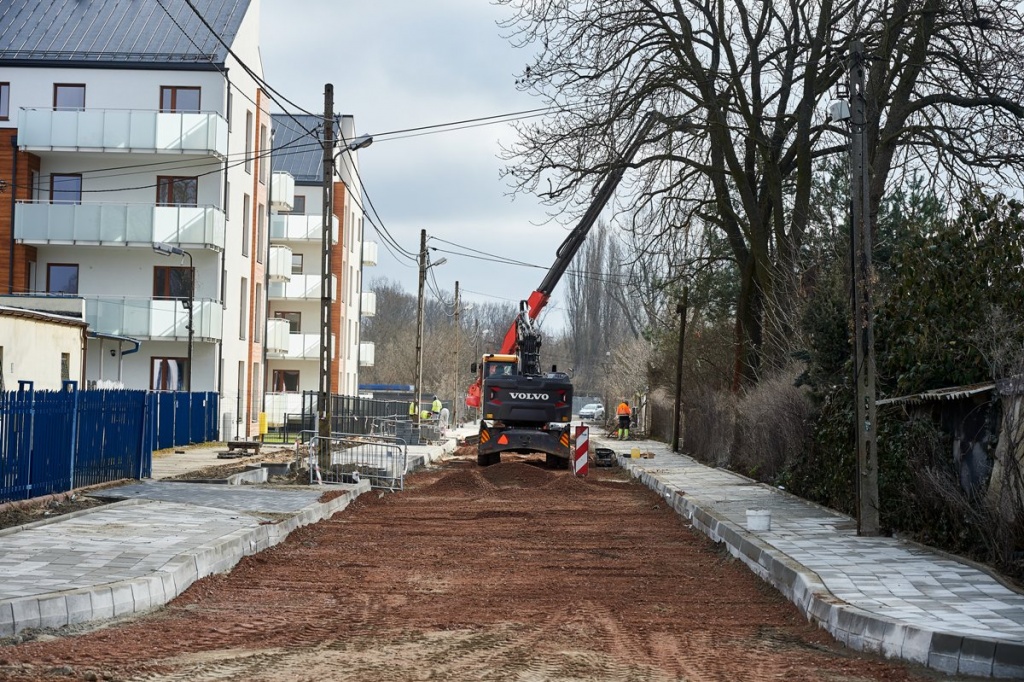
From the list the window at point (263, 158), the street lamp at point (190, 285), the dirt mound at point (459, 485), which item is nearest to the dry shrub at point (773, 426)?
the dirt mound at point (459, 485)

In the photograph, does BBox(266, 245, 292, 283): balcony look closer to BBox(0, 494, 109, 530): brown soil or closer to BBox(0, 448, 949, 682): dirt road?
BBox(0, 494, 109, 530): brown soil

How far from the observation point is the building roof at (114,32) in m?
41.1

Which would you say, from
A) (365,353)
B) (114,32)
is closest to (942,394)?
(114,32)

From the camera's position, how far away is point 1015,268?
13969mm

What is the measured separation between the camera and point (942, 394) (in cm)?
1274

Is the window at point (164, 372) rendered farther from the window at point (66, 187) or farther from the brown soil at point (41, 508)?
the brown soil at point (41, 508)

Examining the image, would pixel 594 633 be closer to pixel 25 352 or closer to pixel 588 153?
pixel 25 352

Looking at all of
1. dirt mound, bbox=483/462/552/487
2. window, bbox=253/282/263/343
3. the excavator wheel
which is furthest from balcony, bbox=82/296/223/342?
dirt mound, bbox=483/462/552/487

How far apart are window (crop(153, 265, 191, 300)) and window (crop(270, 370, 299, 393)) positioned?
15.9 metres

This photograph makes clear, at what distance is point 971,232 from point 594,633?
8.84 m

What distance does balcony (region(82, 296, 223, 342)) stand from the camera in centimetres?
3962

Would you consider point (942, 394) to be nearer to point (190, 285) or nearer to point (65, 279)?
point (190, 285)

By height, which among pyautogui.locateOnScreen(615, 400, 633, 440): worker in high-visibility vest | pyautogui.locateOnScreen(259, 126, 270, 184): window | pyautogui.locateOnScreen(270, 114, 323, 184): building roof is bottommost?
pyautogui.locateOnScreen(615, 400, 633, 440): worker in high-visibility vest

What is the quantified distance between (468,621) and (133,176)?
117ft
